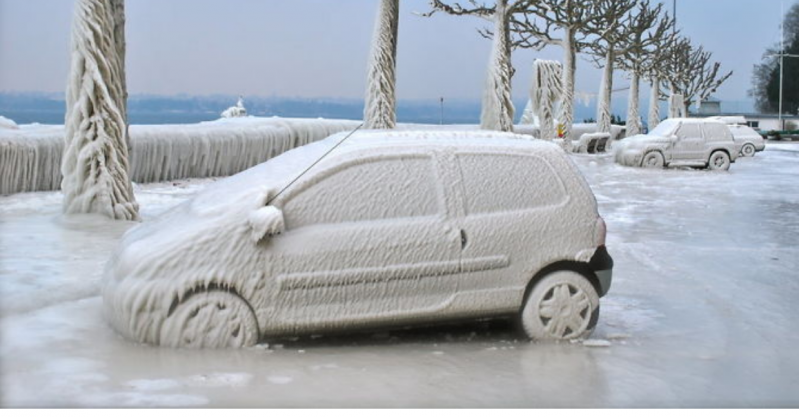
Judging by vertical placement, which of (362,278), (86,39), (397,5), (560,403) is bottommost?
(560,403)

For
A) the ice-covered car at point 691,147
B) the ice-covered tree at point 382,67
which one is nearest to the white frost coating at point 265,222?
the ice-covered tree at point 382,67

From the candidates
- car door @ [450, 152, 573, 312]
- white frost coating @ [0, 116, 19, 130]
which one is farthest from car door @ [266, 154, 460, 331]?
white frost coating @ [0, 116, 19, 130]

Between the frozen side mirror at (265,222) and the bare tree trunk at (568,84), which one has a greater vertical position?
the bare tree trunk at (568,84)

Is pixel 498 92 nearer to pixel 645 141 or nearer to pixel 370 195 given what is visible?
pixel 645 141

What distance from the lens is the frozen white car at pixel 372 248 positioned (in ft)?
16.8

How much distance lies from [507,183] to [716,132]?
2151 cm

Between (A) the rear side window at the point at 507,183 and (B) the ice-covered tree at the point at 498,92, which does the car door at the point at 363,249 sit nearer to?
(A) the rear side window at the point at 507,183

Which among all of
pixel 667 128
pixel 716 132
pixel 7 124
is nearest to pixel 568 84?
pixel 667 128

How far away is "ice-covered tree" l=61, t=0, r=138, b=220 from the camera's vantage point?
10.8m

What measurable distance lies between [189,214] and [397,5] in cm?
1547

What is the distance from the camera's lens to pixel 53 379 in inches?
180

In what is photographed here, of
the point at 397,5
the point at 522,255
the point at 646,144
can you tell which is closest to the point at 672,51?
the point at 646,144

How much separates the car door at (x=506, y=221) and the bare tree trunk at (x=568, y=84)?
30.6m
